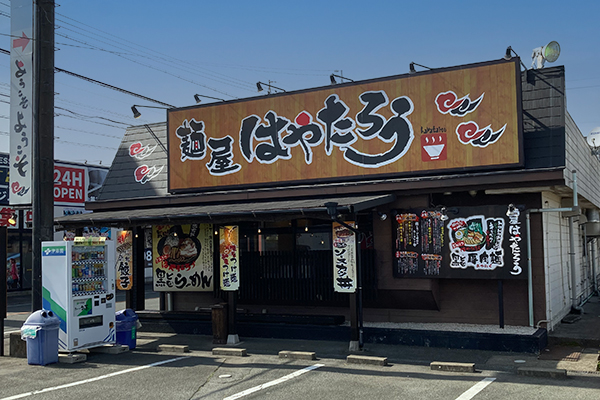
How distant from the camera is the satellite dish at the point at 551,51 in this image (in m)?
13.6

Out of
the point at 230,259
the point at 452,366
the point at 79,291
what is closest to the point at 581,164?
the point at 452,366

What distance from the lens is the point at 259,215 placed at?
41.6ft

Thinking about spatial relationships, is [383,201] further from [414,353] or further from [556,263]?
[556,263]

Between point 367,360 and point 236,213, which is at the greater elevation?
point 236,213

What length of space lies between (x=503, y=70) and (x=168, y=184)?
944 cm

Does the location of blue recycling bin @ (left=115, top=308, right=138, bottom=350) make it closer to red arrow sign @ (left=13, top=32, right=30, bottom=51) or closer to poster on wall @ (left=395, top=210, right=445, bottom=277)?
poster on wall @ (left=395, top=210, right=445, bottom=277)

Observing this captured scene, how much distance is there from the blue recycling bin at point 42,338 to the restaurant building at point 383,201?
3140 mm

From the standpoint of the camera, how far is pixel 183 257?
16531mm

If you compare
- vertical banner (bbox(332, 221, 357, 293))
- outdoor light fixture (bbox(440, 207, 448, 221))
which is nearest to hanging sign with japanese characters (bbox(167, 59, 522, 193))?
outdoor light fixture (bbox(440, 207, 448, 221))

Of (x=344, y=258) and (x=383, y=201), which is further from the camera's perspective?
(x=383, y=201)

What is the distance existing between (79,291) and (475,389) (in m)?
8.31

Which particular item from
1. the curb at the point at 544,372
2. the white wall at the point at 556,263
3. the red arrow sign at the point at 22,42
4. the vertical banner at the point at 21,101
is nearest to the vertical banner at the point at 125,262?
the vertical banner at the point at 21,101

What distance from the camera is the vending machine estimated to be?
12.3 meters

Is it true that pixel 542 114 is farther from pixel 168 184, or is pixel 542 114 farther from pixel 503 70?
pixel 168 184
